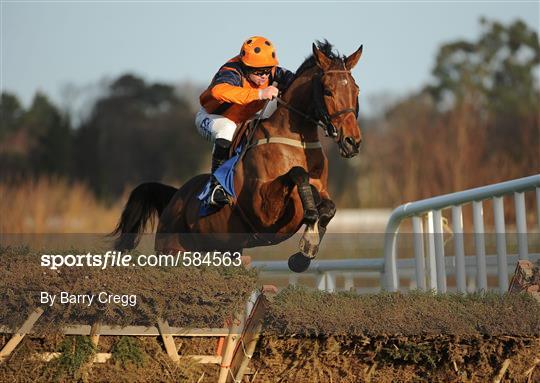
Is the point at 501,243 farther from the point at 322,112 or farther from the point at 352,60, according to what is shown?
the point at 352,60

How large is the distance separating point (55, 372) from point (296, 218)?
2.00 metres

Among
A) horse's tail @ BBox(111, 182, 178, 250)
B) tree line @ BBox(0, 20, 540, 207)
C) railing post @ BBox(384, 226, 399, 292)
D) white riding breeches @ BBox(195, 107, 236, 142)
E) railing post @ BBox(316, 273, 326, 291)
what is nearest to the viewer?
white riding breeches @ BBox(195, 107, 236, 142)

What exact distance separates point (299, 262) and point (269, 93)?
40.8 inches

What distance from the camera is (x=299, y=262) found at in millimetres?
5453

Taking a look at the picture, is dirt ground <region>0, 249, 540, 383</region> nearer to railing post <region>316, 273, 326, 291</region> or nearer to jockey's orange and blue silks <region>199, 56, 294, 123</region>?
jockey's orange and blue silks <region>199, 56, 294, 123</region>

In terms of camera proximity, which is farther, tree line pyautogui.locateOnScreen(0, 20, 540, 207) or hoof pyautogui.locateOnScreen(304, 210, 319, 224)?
tree line pyautogui.locateOnScreen(0, 20, 540, 207)

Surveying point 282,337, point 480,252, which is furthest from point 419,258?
point 282,337

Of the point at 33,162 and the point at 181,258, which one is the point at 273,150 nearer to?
the point at 181,258

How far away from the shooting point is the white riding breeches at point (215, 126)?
6078 mm

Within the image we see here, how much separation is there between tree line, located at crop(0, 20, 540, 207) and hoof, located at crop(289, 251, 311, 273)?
14269 mm

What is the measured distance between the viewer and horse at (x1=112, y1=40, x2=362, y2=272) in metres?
5.44

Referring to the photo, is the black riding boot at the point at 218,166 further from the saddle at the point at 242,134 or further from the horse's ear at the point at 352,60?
the horse's ear at the point at 352,60

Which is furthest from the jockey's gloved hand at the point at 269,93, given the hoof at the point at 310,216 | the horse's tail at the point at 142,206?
the horse's tail at the point at 142,206

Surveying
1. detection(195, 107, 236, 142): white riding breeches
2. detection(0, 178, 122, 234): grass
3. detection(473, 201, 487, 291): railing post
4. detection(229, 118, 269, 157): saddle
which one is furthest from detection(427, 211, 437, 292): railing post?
detection(0, 178, 122, 234): grass
